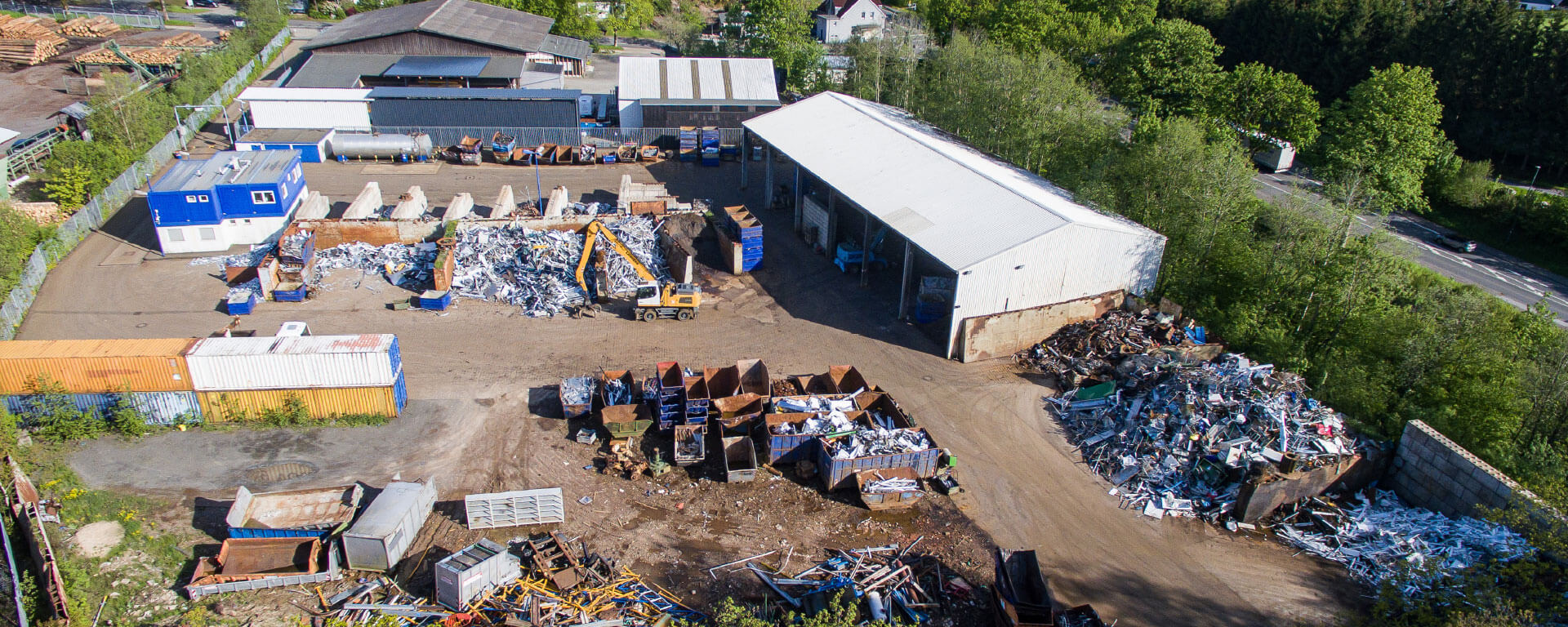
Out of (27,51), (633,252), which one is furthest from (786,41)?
(27,51)

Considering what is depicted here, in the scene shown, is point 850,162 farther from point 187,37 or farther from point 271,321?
point 187,37

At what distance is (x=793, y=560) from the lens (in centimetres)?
1986

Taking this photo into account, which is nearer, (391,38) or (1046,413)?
(1046,413)

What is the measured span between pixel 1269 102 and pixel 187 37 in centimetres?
7966

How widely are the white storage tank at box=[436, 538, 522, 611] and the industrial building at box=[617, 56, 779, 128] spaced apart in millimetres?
36254

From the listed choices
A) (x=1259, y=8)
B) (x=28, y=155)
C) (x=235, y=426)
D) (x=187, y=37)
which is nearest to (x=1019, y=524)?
(x=235, y=426)

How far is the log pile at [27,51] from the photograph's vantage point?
64875 millimetres

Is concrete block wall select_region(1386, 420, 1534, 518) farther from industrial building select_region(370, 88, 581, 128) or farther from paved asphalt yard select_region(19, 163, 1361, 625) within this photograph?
industrial building select_region(370, 88, 581, 128)

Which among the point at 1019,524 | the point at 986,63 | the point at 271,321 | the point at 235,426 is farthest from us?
the point at 986,63

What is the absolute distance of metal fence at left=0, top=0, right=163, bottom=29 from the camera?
3134 inches

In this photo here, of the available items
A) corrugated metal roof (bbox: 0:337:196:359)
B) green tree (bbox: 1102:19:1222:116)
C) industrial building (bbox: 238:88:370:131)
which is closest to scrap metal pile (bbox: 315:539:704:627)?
corrugated metal roof (bbox: 0:337:196:359)

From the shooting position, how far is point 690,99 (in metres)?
50.9

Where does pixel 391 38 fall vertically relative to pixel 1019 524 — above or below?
above

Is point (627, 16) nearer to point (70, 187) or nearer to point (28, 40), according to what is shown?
point (28, 40)
